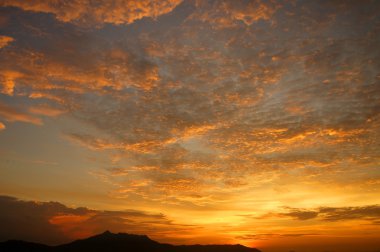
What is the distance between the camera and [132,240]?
7067 inches

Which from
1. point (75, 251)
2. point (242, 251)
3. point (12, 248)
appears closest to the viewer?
point (12, 248)

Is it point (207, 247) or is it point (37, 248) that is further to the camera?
point (207, 247)

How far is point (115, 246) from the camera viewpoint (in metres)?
169

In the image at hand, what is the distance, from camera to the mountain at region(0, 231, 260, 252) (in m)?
149

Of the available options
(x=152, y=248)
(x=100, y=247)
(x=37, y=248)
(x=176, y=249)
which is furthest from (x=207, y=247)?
(x=37, y=248)

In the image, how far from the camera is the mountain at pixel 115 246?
149m

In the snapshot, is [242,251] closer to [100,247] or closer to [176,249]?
[176,249]

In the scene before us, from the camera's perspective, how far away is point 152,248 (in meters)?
176

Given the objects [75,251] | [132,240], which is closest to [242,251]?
[132,240]

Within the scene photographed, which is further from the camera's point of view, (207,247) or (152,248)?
(207,247)

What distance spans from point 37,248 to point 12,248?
11073mm

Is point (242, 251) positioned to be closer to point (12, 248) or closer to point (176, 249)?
point (176, 249)

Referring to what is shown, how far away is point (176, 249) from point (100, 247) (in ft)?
149

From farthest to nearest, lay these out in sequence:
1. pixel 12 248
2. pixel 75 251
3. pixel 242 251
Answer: pixel 242 251 → pixel 75 251 → pixel 12 248
